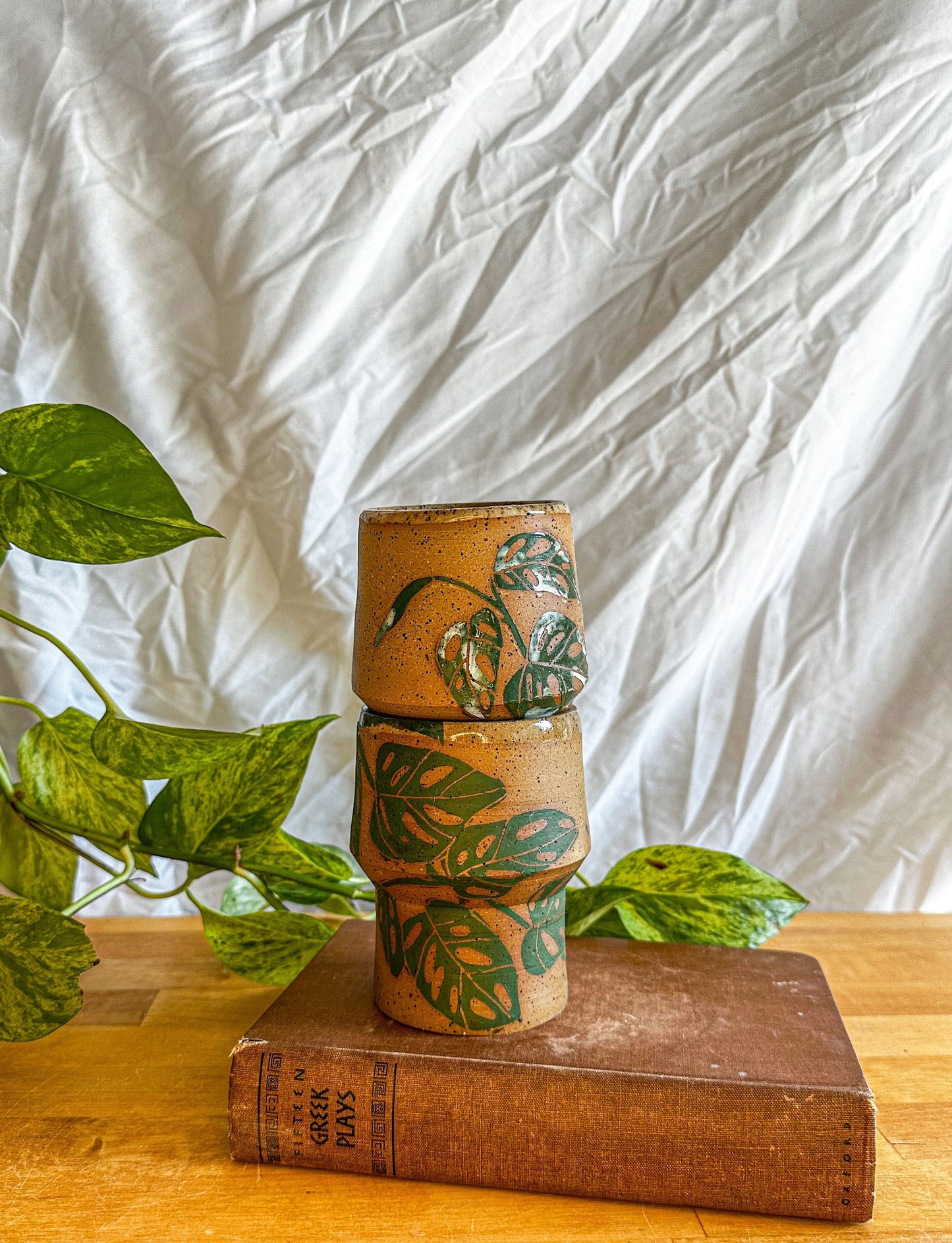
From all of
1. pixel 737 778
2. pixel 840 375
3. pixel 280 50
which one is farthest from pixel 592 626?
pixel 280 50

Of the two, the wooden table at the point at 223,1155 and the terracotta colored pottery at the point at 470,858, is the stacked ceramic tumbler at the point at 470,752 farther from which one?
the wooden table at the point at 223,1155

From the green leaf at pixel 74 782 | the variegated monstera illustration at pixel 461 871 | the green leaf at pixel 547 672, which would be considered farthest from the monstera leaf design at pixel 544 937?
the green leaf at pixel 74 782

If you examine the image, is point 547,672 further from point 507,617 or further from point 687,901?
point 687,901

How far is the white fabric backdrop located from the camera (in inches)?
35.1

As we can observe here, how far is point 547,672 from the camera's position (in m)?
0.59

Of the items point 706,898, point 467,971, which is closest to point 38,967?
point 467,971

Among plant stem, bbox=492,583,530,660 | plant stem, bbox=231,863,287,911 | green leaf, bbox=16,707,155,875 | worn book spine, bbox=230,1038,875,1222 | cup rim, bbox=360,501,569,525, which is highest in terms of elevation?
cup rim, bbox=360,501,569,525

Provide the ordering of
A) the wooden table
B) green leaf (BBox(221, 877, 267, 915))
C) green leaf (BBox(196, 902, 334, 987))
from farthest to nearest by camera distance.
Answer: green leaf (BBox(221, 877, 267, 915))
green leaf (BBox(196, 902, 334, 987))
the wooden table

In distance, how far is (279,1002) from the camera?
643mm

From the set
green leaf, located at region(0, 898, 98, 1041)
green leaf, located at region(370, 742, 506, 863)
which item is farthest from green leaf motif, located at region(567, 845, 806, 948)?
green leaf, located at region(0, 898, 98, 1041)

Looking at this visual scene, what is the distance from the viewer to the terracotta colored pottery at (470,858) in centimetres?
59

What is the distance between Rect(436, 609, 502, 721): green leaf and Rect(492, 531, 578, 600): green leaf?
0.02m

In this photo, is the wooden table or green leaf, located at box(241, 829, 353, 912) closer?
the wooden table

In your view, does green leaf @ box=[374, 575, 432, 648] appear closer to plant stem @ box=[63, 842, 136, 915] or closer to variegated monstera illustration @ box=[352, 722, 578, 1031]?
variegated monstera illustration @ box=[352, 722, 578, 1031]
